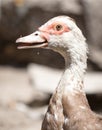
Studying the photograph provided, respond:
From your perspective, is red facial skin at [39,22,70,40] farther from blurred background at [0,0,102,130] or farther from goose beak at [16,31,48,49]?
blurred background at [0,0,102,130]

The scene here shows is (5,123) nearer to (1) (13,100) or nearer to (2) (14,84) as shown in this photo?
(1) (13,100)

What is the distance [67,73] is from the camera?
479cm

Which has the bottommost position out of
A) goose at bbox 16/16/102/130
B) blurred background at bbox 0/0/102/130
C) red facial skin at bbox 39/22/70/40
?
blurred background at bbox 0/0/102/130

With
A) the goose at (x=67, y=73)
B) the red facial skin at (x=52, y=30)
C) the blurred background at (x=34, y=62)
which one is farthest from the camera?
the blurred background at (x=34, y=62)

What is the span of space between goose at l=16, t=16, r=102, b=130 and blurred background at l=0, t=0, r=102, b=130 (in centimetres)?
350

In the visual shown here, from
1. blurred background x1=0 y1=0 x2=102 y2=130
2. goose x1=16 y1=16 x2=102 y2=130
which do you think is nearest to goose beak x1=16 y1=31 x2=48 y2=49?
goose x1=16 y1=16 x2=102 y2=130

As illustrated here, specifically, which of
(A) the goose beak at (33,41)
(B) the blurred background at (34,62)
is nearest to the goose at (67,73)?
(A) the goose beak at (33,41)

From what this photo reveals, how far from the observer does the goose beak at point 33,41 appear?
4754 mm

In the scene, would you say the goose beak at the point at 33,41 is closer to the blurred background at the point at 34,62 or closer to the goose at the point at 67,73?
the goose at the point at 67,73

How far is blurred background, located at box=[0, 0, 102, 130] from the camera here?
9234mm

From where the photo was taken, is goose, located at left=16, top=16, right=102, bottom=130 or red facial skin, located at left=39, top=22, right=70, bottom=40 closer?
goose, located at left=16, top=16, right=102, bottom=130

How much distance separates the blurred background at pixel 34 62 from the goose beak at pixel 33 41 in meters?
3.50

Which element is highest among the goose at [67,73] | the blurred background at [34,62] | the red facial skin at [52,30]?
the red facial skin at [52,30]

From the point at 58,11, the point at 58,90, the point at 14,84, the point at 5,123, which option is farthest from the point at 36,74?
the point at 58,90
